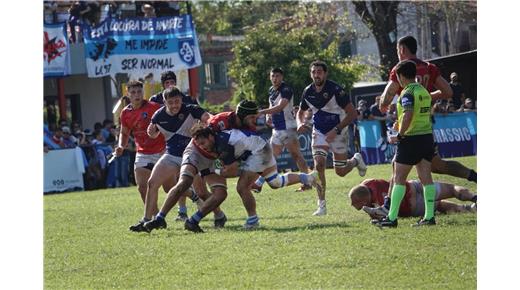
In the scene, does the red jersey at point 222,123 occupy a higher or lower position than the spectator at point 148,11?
lower

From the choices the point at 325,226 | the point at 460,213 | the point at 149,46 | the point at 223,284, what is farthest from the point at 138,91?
the point at 149,46

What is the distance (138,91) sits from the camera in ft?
48.0

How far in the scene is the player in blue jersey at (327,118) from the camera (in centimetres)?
1503

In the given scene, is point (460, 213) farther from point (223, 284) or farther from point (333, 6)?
point (333, 6)

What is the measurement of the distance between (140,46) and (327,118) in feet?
50.0

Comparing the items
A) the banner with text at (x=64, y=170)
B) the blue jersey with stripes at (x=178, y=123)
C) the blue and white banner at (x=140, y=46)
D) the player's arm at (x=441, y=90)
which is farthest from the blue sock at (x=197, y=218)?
the blue and white banner at (x=140, y=46)

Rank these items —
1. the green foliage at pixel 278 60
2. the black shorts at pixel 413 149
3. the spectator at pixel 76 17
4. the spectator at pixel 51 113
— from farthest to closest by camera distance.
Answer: the spectator at pixel 51 113
the green foliage at pixel 278 60
the spectator at pixel 76 17
the black shorts at pixel 413 149

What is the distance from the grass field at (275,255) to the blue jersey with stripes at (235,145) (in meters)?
0.87

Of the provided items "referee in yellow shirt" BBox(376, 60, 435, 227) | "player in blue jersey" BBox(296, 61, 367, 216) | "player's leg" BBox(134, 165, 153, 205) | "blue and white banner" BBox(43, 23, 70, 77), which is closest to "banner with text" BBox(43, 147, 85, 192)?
"blue and white banner" BBox(43, 23, 70, 77)

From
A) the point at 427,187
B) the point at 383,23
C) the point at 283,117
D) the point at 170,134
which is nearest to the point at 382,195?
the point at 427,187

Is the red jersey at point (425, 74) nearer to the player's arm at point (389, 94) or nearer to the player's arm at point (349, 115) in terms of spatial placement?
the player's arm at point (389, 94)

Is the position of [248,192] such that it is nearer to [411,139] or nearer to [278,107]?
[411,139]

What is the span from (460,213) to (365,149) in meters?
15.0

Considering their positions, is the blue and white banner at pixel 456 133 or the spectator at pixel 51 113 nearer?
the blue and white banner at pixel 456 133
